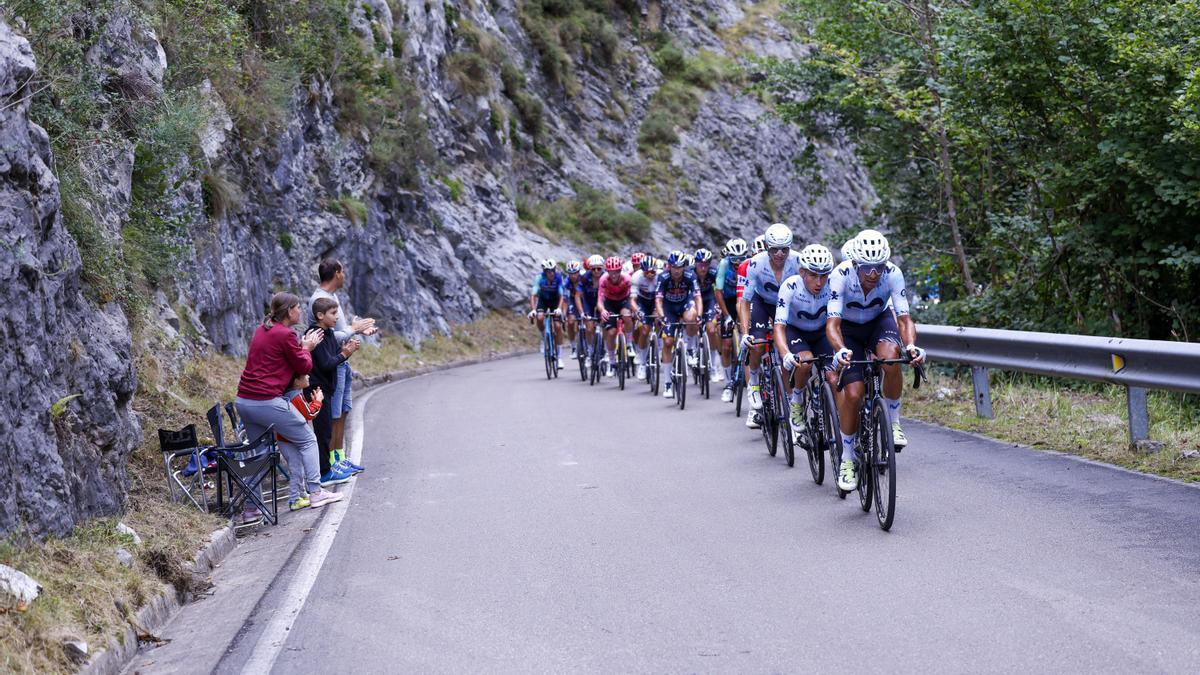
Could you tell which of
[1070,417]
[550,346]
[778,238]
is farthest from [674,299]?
[1070,417]

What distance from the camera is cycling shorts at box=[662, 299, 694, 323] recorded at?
1645 cm

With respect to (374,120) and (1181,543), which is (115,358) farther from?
(374,120)

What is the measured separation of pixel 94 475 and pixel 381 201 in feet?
76.1

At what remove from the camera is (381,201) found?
30.3 meters

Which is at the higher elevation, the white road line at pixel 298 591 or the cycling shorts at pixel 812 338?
the cycling shorts at pixel 812 338

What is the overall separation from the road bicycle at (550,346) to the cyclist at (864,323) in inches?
526

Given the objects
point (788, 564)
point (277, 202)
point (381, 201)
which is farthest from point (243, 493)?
point (381, 201)

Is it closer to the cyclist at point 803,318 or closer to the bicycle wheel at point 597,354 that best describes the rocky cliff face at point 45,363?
the cyclist at point 803,318

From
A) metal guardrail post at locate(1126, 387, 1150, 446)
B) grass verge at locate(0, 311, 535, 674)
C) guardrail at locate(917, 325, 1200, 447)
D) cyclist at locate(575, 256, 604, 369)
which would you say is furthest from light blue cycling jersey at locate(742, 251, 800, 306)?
cyclist at locate(575, 256, 604, 369)

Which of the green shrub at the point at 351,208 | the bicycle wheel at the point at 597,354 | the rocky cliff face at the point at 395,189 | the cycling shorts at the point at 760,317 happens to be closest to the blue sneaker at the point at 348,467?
the rocky cliff face at the point at 395,189

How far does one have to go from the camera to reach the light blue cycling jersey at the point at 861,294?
8.52 m

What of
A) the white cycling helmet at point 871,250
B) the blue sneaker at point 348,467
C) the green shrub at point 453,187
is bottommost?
the blue sneaker at point 348,467

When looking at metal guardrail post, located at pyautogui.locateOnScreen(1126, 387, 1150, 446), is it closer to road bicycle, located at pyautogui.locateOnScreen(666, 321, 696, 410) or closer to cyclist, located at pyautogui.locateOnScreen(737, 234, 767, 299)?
cyclist, located at pyautogui.locateOnScreen(737, 234, 767, 299)

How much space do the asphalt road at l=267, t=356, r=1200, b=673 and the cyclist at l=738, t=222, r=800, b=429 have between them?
1.02 meters
